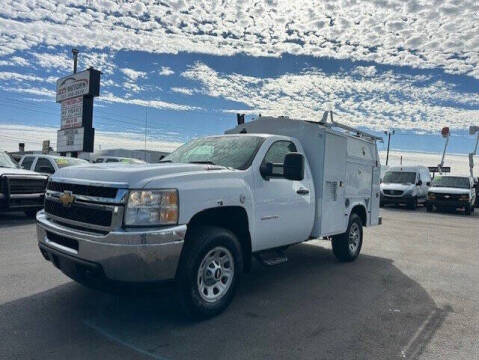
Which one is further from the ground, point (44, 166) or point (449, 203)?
point (44, 166)

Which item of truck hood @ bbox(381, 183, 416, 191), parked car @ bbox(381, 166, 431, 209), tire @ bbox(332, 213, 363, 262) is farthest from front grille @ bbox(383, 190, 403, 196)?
tire @ bbox(332, 213, 363, 262)

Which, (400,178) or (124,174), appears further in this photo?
(400,178)

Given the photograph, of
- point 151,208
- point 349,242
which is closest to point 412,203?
point 349,242

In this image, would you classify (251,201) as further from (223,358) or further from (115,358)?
(115,358)

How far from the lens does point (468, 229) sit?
13305 mm

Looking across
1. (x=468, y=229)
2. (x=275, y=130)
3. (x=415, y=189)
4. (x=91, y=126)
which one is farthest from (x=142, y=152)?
(x=275, y=130)

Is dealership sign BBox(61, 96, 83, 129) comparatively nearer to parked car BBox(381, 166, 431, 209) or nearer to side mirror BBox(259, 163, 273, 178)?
parked car BBox(381, 166, 431, 209)

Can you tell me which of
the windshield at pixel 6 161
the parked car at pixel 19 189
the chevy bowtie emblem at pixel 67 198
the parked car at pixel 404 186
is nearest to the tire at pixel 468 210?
the parked car at pixel 404 186

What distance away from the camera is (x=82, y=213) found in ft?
12.4

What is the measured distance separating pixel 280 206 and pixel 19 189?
7.43 metres

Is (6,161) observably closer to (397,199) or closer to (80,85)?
(80,85)

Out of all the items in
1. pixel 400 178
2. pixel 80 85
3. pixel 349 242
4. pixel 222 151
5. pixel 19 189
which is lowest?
pixel 349 242

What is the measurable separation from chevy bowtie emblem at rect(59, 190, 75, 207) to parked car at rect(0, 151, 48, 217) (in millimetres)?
6488

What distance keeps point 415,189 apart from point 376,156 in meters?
13.9
